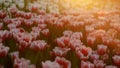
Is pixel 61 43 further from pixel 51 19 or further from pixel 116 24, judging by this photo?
pixel 116 24

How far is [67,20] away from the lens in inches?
258

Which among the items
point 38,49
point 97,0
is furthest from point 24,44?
point 97,0

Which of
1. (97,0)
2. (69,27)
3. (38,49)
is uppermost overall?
(38,49)

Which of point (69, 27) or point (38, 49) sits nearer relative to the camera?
point (38, 49)

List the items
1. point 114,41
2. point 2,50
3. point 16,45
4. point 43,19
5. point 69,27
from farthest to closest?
point 69,27 < point 43,19 < point 114,41 < point 16,45 < point 2,50

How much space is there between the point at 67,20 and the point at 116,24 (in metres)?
1.04

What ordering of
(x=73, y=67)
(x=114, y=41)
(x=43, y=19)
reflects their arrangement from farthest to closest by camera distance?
(x=43, y=19)
(x=114, y=41)
(x=73, y=67)

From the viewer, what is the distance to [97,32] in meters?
5.82

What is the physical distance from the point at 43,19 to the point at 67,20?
658 mm

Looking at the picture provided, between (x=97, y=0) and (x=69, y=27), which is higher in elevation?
(x=69, y=27)

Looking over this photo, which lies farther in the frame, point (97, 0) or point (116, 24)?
point (97, 0)

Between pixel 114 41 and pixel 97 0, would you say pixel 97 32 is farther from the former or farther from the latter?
pixel 97 0

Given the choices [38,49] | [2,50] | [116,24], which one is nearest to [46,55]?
[38,49]

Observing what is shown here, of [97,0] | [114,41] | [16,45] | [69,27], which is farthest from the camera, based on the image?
[97,0]
